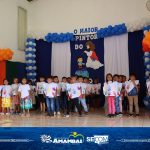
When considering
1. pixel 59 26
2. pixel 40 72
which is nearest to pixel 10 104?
pixel 40 72

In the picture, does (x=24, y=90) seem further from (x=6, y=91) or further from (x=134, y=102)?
(x=134, y=102)

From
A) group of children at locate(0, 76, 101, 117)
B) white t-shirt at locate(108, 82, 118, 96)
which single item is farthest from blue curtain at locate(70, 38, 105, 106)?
white t-shirt at locate(108, 82, 118, 96)

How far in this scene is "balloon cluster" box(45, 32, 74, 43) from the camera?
42.5 feet

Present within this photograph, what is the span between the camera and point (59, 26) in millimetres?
13469

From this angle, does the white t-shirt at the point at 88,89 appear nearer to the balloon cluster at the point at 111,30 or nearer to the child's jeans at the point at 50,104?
the child's jeans at the point at 50,104

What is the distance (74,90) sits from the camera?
9000mm

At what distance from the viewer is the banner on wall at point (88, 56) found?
42.0 ft

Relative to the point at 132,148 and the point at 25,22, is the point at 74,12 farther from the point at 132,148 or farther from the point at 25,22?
the point at 132,148

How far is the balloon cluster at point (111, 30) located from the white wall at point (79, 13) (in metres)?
0.52

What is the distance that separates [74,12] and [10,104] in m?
5.21

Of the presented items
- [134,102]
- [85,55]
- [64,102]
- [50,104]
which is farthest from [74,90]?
[85,55]

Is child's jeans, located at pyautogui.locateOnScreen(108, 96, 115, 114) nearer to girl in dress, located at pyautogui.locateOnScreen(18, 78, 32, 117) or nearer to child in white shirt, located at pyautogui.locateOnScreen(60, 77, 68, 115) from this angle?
child in white shirt, located at pyautogui.locateOnScreen(60, 77, 68, 115)

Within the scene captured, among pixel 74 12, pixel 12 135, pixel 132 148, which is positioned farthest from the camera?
pixel 74 12

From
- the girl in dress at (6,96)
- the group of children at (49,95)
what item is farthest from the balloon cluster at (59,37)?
the girl in dress at (6,96)
